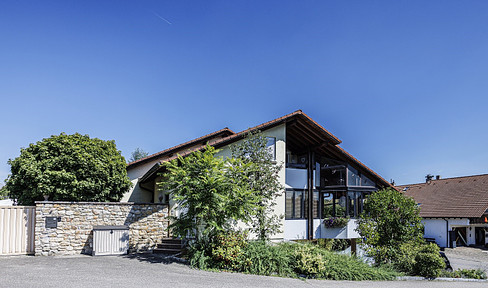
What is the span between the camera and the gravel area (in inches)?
768

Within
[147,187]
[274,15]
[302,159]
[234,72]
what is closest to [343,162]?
[302,159]

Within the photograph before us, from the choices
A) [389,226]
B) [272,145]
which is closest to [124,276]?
[272,145]

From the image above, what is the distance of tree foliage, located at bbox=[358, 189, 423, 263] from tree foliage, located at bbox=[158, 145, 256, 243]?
5.63 meters

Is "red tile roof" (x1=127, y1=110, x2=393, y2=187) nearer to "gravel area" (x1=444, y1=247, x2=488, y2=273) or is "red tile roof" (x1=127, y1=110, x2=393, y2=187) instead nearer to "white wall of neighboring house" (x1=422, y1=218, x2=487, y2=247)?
"gravel area" (x1=444, y1=247, x2=488, y2=273)

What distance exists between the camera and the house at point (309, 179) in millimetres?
18078

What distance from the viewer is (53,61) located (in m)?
12.4

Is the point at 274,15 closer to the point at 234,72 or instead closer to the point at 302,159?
the point at 234,72

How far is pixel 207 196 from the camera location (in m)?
12.7

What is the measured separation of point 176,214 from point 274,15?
30.1 ft

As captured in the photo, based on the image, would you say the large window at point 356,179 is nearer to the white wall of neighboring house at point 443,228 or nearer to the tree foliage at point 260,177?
the tree foliage at point 260,177

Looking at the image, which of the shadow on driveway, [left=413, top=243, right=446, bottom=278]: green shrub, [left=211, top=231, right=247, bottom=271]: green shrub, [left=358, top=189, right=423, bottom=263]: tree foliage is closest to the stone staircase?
the shadow on driveway

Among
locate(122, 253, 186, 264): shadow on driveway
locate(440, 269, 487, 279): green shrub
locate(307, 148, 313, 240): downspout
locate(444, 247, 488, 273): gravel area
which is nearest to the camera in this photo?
locate(122, 253, 186, 264): shadow on driveway

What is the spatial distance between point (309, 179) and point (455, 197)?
19936mm

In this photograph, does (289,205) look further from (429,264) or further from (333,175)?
(429,264)
